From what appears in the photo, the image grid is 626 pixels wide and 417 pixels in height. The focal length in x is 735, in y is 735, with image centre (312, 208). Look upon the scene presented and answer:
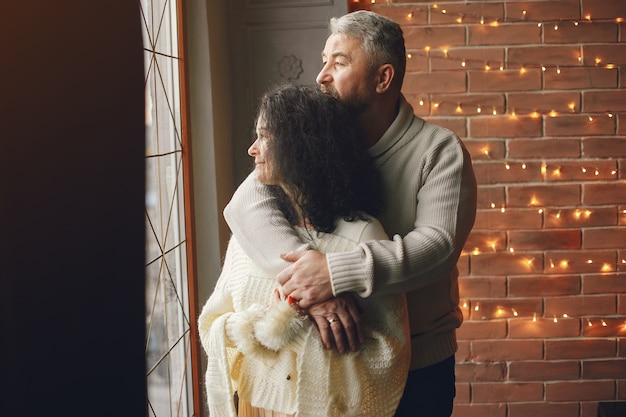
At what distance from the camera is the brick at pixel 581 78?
2.92 meters

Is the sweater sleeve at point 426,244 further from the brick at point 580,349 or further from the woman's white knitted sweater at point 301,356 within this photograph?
the brick at point 580,349

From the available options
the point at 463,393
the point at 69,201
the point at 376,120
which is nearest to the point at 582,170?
the point at 463,393

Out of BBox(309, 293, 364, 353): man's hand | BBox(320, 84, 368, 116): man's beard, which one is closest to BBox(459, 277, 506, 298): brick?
BBox(320, 84, 368, 116): man's beard

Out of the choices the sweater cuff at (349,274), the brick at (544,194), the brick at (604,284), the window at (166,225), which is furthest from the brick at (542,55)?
the sweater cuff at (349,274)

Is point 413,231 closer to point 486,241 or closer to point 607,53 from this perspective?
point 486,241

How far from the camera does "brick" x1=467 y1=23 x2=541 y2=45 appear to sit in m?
2.91

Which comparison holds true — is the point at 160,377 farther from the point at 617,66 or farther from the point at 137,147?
the point at 617,66

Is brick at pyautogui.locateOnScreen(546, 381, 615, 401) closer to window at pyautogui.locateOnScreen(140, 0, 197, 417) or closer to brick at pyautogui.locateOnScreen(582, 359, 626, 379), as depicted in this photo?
brick at pyautogui.locateOnScreen(582, 359, 626, 379)

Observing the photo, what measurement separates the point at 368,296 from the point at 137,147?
1.12m

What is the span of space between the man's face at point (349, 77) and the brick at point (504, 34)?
1505 mm

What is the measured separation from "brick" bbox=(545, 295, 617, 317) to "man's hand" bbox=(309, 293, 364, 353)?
73.1 inches

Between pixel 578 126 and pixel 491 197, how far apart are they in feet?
1.46

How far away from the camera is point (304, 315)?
1368 mm

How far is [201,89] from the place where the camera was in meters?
2.39
